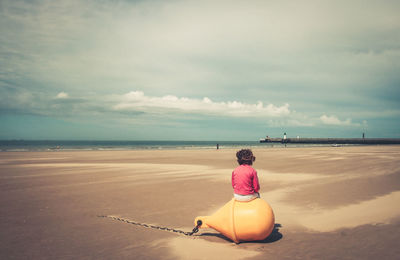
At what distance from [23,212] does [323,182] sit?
13135 millimetres

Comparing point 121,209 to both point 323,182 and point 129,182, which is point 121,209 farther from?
point 323,182

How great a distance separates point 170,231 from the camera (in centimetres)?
684

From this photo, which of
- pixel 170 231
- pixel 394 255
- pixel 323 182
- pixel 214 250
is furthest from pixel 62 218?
pixel 323 182

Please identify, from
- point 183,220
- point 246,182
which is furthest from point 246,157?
point 183,220

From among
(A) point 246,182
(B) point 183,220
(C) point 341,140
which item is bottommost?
(B) point 183,220

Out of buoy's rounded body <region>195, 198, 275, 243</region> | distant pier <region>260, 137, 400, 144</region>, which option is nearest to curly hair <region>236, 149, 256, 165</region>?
buoy's rounded body <region>195, 198, 275, 243</region>

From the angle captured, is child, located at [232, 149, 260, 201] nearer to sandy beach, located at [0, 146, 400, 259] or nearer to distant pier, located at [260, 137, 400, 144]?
sandy beach, located at [0, 146, 400, 259]

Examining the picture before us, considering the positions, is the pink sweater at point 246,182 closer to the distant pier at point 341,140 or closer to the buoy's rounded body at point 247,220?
the buoy's rounded body at point 247,220

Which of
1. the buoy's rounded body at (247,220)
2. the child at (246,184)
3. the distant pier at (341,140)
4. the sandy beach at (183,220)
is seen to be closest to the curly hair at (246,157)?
the child at (246,184)

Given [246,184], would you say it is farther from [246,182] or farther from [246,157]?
[246,157]

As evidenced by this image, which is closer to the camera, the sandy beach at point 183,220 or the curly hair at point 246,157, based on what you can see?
the sandy beach at point 183,220

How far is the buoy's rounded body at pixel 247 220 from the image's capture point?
555 centimetres

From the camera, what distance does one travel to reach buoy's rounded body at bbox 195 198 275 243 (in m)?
5.55

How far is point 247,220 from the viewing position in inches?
219
